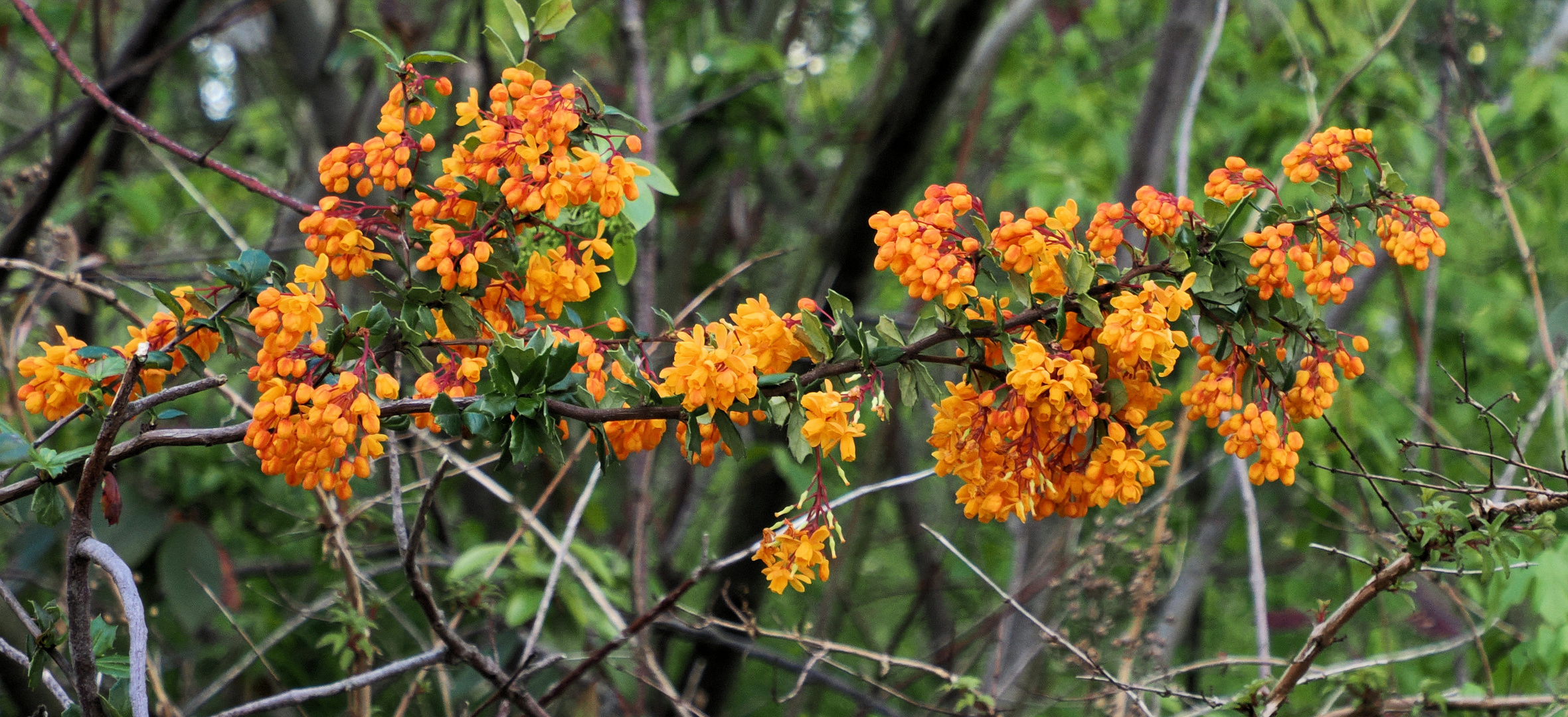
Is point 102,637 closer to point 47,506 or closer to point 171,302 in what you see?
point 47,506

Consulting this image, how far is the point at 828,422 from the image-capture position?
35.7 inches

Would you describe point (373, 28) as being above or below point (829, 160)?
above

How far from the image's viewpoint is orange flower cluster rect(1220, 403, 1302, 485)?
0.97 meters

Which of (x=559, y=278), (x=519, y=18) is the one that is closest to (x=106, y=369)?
(x=559, y=278)

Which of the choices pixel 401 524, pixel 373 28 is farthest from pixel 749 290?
pixel 401 524

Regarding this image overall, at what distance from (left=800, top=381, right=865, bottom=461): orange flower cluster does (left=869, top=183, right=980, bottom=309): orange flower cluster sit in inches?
4.5

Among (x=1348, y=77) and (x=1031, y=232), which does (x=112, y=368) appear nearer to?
(x=1031, y=232)

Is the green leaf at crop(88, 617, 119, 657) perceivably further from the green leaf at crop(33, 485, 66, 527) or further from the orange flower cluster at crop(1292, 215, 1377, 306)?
the orange flower cluster at crop(1292, 215, 1377, 306)

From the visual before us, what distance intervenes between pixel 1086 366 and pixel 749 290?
2.62m

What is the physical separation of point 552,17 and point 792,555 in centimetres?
62

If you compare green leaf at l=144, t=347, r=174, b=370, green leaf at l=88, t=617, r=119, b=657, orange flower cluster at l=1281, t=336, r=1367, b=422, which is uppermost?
green leaf at l=144, t=347, r=174, b=370

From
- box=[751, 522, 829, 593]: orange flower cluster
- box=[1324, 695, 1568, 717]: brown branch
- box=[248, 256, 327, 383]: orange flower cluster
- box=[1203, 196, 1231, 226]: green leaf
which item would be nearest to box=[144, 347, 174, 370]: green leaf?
box=[248, 256, 327, 383]: orange flower cluster

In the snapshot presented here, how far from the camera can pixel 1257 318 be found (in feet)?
3.23

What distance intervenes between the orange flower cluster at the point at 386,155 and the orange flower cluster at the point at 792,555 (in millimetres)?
490
